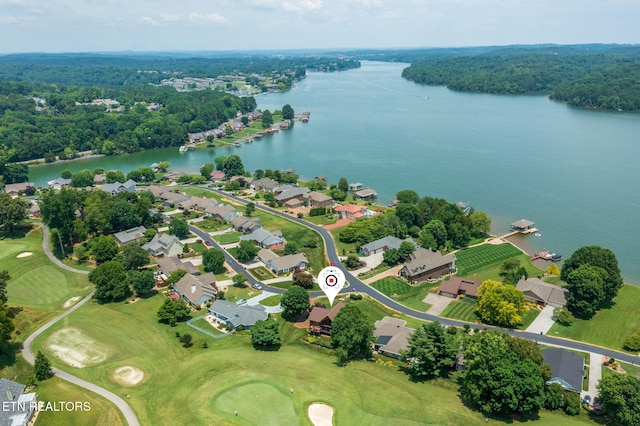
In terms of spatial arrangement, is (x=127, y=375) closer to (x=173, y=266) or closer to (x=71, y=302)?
(x=71, y=302)

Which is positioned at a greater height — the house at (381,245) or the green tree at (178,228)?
the green tree at (178,228)

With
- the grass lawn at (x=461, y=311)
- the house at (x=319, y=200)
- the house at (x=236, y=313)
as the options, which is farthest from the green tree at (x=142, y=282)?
the house at (x=319, y=200)

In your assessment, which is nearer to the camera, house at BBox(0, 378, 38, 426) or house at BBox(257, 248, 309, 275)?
house at BBox(0, 378, 38, 426)

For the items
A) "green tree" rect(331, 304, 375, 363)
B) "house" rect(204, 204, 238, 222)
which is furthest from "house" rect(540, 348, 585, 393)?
"house" rect(204, 204, 238, 222)

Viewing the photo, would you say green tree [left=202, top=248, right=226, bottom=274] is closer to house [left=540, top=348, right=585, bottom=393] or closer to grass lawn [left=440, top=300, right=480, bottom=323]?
grass lawn [left=440, top=300, right=480, bottom=323]

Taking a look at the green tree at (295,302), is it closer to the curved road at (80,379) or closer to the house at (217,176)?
the curved road at (80,379)

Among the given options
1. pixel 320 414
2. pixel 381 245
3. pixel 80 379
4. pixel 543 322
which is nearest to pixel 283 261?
pixel 381 245

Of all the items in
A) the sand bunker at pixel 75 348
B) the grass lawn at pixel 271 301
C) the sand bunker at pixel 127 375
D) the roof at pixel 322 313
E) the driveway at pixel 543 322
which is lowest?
the grass lawn at pixel 271 301
